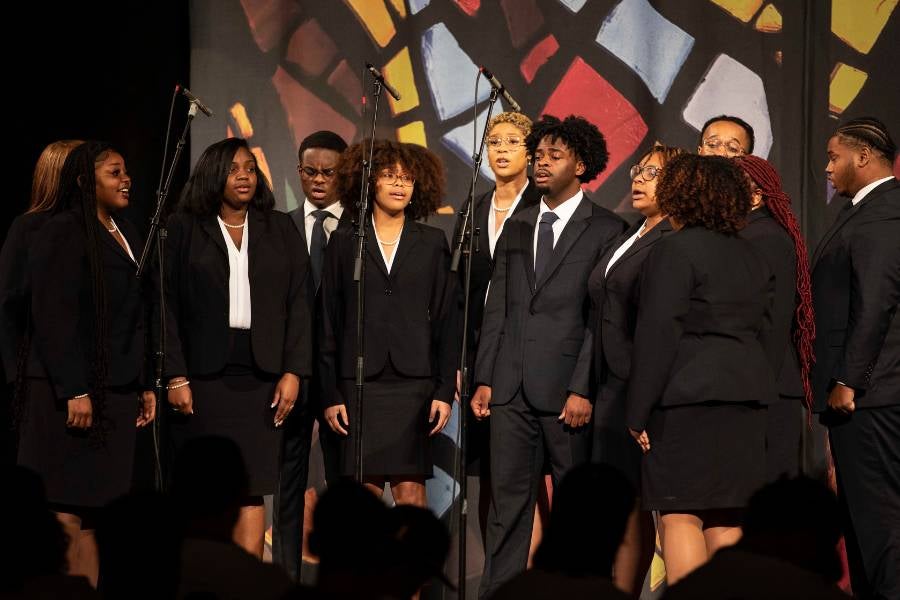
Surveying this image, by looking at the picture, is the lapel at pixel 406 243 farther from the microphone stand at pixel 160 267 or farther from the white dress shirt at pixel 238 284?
the microphone stand at pixel 160 267

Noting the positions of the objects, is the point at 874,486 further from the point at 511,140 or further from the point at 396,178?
the point at 396,178

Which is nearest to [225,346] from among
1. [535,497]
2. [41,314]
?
[41,314]

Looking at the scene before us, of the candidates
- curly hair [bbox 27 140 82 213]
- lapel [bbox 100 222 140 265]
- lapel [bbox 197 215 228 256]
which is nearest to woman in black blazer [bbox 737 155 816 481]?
lapel [bbox 197 215 228 256]

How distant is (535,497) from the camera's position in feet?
16.0

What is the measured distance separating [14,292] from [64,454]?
26.2 inches

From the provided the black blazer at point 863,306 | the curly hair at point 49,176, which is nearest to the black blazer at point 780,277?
the black blazer at point 863,306

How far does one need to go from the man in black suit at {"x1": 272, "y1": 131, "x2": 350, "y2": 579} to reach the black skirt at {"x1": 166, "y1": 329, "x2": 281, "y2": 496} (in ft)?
1.19

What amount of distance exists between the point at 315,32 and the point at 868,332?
3.26m

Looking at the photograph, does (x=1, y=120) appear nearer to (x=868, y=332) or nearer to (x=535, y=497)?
(x=535, y=497)

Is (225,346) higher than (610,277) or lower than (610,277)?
lower

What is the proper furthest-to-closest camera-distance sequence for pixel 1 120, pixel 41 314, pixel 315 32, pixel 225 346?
pixel 315 32 → pixel 1 120 → pixel 225 346 → pixel 41 314

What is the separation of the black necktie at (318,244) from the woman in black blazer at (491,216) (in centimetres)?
71

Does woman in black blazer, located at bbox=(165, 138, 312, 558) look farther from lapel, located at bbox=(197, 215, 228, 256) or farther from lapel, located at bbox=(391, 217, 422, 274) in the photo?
lapel, located at bbox=(391, 217, 422, 274)

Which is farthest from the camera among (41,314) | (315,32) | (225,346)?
(315,32)
